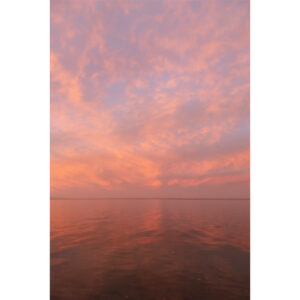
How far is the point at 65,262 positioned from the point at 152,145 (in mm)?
2667

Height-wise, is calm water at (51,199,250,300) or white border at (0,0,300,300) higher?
white border at (0,0,300,300)
